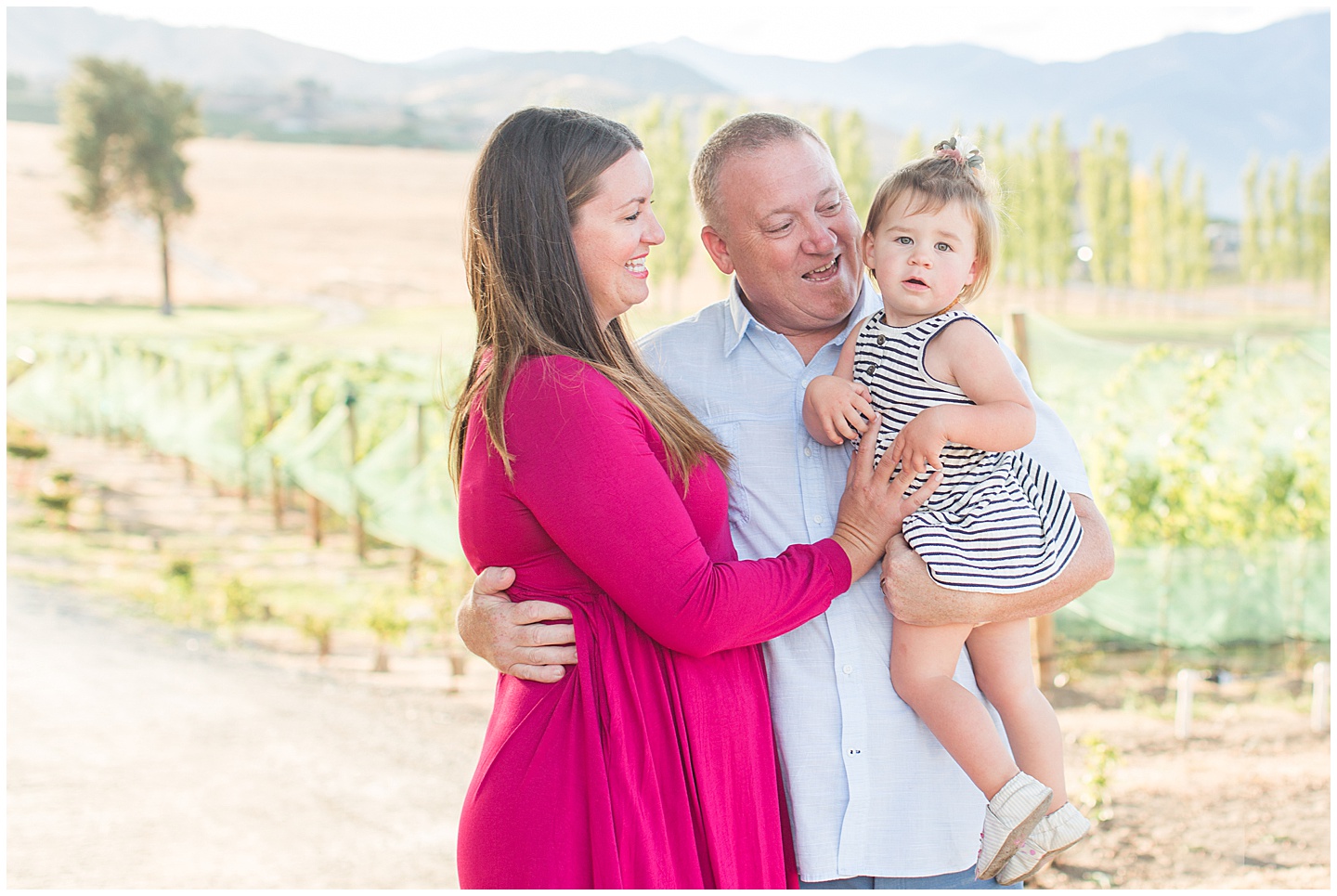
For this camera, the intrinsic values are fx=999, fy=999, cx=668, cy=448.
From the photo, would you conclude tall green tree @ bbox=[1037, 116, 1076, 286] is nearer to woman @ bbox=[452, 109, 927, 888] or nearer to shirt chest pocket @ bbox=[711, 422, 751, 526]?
shirt chest pocket @ bbox=[711, 422, 751, 526]

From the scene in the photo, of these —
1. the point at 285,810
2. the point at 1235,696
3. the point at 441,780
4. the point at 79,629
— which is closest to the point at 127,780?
the point at 285,810

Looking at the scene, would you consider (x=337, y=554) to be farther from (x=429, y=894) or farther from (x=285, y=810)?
(x=429, y=894)

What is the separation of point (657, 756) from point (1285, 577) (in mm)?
4632

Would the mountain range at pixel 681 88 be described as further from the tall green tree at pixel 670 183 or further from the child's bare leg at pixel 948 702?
the child's bare leg at pixel 948 702

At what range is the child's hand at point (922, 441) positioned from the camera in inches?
51.9

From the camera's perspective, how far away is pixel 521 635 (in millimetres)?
1250

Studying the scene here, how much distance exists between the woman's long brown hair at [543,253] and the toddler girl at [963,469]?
0.33 meters

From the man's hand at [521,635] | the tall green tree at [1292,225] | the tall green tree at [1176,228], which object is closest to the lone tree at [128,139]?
the man's hand at [521,635]

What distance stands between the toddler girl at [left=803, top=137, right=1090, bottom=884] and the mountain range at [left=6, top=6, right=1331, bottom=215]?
17477mm

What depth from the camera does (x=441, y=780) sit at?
4.74 meters

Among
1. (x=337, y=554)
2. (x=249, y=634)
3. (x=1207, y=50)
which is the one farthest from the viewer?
(x=1207, y=50)

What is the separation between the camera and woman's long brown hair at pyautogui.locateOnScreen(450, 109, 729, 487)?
48.1 inches

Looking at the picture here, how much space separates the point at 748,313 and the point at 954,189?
1.23ft

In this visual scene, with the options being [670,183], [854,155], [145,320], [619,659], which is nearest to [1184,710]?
[619,659]
